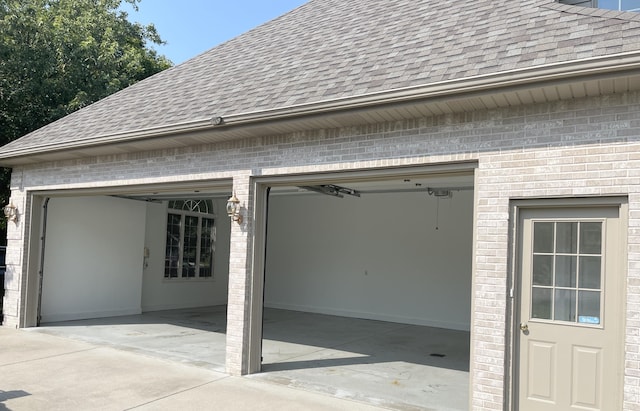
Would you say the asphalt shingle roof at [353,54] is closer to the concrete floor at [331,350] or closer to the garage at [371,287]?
the garage at [371,287]

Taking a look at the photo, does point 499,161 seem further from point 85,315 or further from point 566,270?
point 85,315

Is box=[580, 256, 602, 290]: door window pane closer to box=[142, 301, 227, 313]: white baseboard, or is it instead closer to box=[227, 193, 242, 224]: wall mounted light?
box=[227, 193, 242, 224]: wall mounted light

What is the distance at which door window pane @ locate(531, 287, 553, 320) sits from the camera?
518 cm

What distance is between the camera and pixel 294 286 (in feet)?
50.6

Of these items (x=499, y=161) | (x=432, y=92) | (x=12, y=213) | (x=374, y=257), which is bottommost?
(x=374, y=257)

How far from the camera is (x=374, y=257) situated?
543 inches

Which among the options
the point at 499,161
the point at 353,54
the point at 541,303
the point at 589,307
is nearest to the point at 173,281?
the point at 353,54

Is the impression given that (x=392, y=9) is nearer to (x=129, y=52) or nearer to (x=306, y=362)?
(x=306, y=362)

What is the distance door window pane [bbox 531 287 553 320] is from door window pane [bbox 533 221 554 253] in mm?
397

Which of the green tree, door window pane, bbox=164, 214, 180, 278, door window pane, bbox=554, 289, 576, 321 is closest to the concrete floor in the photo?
door window pane, bbox=164, 214, 180, 278

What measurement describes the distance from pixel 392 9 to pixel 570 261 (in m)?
5.86

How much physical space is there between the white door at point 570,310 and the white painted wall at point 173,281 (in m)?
10.8

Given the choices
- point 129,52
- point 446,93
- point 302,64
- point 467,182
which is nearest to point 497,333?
point 446,93

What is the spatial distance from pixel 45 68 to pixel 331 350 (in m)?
10.9
